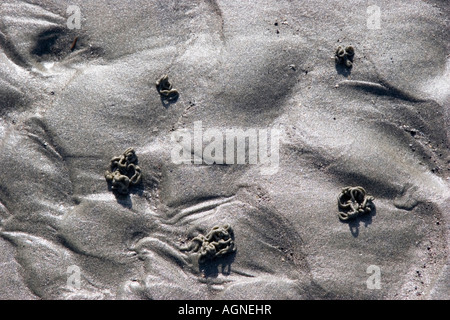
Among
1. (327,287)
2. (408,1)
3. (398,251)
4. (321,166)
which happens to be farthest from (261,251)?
(408,1)

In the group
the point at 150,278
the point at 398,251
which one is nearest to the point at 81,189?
the point at 150,278

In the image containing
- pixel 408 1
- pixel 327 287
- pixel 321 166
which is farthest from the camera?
pixel 408 1

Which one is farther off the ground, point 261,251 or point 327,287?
point 261,251

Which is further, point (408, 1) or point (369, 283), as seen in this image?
point (408, 1)

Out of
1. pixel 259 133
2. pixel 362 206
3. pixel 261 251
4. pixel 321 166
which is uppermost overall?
pixel 259 133

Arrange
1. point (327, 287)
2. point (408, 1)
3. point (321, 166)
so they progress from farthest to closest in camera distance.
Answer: point (408, 1) < point (321, 166) < point (327, 287)

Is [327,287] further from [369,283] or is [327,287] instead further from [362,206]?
[362,206]

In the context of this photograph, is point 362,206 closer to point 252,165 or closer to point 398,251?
point 398,251
